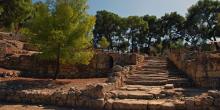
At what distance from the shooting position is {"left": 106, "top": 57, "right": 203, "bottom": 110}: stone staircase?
13367 mm

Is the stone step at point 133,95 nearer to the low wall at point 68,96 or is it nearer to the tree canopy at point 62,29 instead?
the low wall at point 68,96

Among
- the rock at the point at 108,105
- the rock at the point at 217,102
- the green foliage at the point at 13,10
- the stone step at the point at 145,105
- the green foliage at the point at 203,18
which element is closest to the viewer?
the rock at the point at 217,102

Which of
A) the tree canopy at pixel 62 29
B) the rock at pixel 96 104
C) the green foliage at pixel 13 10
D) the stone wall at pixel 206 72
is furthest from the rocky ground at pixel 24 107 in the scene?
the green foliage at pixel 13 10

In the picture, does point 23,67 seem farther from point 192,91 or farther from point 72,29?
point 192,91

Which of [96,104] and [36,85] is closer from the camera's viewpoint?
[96,104]

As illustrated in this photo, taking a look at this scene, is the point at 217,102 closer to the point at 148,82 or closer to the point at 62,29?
the point at 148,82

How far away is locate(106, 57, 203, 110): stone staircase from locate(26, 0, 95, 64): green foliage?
12.7ft

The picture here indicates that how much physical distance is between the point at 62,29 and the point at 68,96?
6.18 metres

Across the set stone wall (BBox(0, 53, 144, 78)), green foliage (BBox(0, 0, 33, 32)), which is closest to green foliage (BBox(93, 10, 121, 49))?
green foliage (BBox(0, 0, 33, 32))

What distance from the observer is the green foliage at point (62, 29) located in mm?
19594

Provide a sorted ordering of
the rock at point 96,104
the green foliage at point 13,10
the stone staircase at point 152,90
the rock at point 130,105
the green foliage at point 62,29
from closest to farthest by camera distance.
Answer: the rock at point 130,105 → the stone staircase at point 152,90 → the rock at point 96,104 → the green foliage at point 62,29 → the green foliage at point 13,10

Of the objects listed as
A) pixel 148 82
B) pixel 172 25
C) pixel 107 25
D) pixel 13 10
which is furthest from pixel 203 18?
pixel 148 82

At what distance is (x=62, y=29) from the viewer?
19797 millimetres

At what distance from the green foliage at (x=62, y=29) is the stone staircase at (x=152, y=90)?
3.88 metres
